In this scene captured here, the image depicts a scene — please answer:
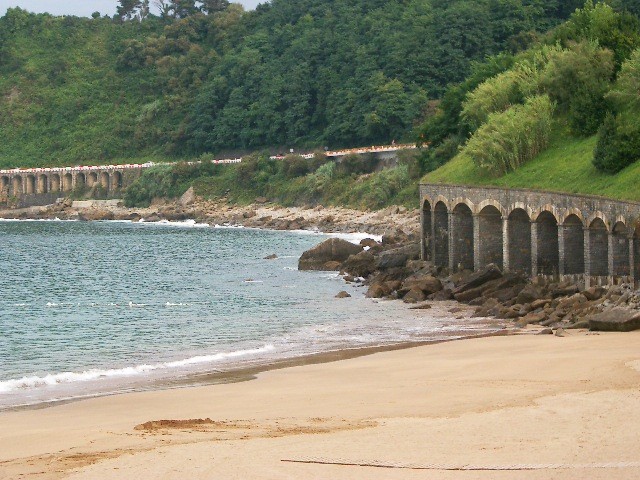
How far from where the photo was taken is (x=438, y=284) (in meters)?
54.4

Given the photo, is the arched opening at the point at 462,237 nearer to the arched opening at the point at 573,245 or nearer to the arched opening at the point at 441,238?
the arched opening at the point at 441,238

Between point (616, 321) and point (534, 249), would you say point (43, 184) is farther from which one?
point (616, 321)

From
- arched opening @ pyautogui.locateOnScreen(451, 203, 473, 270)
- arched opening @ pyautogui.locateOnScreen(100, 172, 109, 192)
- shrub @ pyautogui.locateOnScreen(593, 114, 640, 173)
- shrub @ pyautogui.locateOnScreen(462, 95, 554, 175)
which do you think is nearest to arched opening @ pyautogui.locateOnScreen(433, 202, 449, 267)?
arched opening @ pyautogui.locateOnScreen(451, 203, 473, 270)

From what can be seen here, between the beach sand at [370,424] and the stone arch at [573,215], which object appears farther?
the stone arch at [573,215]

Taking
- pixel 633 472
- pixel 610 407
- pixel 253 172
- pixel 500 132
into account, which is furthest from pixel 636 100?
pixel 253 172

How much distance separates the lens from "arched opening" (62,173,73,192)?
550ft

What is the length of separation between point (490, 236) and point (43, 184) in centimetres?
12174

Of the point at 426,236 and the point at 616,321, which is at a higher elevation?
the point at 426,236

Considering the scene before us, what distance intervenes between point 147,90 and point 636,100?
135m

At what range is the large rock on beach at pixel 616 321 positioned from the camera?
37094 mm

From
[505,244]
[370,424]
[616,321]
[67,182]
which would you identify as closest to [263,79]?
[67,182]

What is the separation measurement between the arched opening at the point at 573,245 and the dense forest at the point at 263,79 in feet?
229

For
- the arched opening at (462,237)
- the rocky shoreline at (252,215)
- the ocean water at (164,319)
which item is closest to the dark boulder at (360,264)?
the ocean water at (164,319)

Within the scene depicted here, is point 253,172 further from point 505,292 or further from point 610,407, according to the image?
point 610,407
